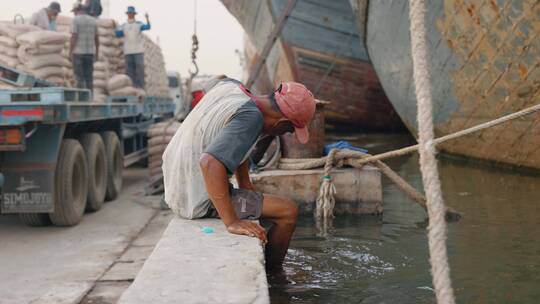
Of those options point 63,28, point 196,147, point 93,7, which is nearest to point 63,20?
point 63,28

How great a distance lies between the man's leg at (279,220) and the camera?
3664 millimetres

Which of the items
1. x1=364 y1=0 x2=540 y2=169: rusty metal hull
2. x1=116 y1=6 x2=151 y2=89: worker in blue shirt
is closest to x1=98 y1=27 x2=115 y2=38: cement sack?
x1=116 y1=6 x2=151 y2=89: worker in blue shirt

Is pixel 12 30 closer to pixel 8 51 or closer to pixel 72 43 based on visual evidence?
pixel 8 51

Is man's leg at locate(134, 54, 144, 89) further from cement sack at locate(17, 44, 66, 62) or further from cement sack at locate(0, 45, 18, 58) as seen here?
cement sack at locate(0, 45, 18, 58)

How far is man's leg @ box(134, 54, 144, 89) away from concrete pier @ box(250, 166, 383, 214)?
588cm

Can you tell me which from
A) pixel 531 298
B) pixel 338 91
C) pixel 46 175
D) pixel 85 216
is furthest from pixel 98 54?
pixel 531 298

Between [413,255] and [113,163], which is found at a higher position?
[113,163]

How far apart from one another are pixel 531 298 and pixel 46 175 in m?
3.94

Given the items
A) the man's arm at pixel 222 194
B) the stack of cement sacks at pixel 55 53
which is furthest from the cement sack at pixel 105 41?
the man's arm at pixel 222 194

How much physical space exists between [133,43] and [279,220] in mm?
7921

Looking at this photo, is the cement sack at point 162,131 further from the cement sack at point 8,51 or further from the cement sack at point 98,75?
the cement sack at point 98,75

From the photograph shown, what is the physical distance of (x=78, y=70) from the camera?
9.55 meters

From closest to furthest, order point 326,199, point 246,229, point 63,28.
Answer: point 246,229
point 326,199
point 63,28

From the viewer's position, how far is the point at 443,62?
29.0 feet
